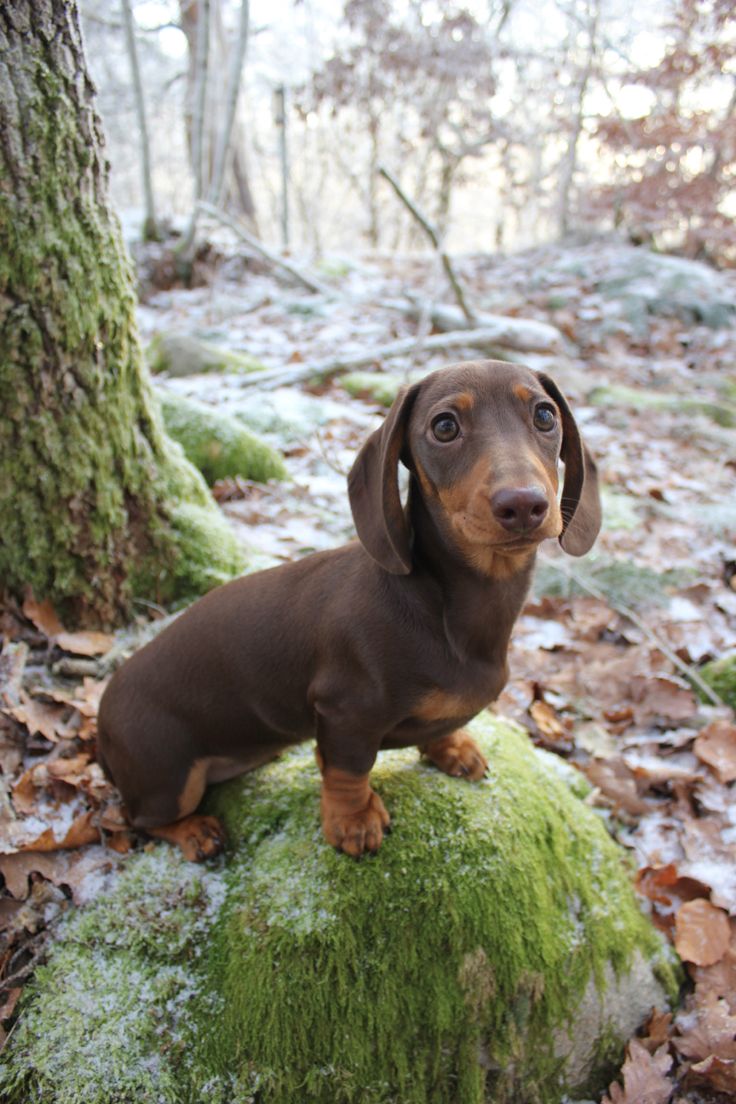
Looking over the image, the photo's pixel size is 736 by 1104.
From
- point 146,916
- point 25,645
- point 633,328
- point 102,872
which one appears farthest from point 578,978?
point 633,328

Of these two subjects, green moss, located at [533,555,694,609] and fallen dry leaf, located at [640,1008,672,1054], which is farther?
green moss, located at [533,555,694,609]

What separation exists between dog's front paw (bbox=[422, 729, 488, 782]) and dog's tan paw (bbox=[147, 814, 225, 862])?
0.80 meters

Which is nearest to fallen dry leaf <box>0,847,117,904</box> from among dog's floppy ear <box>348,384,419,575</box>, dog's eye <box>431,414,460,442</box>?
dog's floppy ear <box>348,384,419,575</box>

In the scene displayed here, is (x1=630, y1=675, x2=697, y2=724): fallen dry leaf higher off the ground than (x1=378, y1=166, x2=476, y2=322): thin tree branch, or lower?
lower

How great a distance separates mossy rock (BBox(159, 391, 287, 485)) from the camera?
4980 millimetres

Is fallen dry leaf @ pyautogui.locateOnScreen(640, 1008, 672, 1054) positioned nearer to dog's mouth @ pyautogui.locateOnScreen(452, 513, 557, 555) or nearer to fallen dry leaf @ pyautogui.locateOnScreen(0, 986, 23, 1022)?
dog's mouth @ pyautogui.locateOnScreen(452, 513, 557, 555)

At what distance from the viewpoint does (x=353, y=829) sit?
7.55 ft

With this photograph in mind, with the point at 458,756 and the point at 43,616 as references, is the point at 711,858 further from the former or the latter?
the point at 43,616

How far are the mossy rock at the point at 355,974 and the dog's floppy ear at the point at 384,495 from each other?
92 centimetres

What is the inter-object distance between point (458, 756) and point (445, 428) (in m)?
1.22

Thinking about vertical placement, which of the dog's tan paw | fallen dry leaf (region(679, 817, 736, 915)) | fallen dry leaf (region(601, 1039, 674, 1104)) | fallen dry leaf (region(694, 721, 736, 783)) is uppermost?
the dog's tan paw

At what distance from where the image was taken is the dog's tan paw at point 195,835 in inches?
99.1

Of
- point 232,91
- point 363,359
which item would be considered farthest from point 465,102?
point 363,359

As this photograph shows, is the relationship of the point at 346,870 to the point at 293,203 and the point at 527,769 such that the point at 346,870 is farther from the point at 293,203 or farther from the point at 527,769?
the point at 293,203
